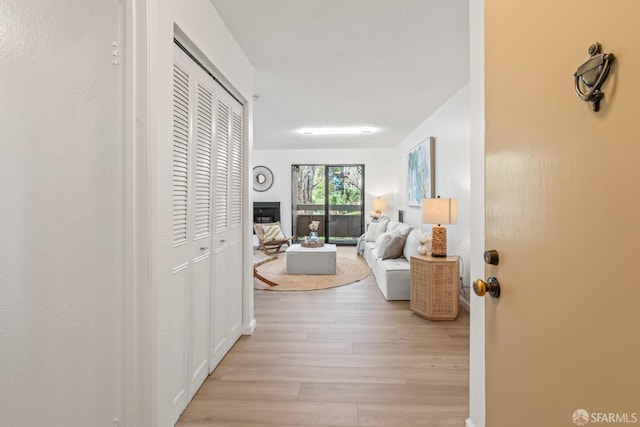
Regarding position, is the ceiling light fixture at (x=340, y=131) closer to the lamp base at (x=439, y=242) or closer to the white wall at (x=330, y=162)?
the white wall at (x=330, y=162)

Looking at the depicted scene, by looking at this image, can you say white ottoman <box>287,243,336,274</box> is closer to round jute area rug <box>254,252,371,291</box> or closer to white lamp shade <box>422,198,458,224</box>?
round jute area rug <box>254,252,371,291</box>

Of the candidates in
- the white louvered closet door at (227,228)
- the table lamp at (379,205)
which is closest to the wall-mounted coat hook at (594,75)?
the white louvered closet door at (227,228)

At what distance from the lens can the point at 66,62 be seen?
1033 mm

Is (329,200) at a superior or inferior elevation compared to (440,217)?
superior

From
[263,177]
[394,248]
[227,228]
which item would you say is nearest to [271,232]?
[263,177]

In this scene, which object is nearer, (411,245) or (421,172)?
(411,245)

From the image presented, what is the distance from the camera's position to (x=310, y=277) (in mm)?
4934

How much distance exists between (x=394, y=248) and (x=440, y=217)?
3.83ft

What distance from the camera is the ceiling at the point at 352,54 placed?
2139 millimetres

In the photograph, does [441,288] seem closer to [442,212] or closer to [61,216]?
[442,212]

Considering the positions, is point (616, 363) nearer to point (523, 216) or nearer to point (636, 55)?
point (523, 216)

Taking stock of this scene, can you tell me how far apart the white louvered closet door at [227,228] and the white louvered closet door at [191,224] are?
4.4 inches

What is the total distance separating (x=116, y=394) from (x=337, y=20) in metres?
2.54

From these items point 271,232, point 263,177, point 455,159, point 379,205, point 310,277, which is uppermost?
point 263,177
